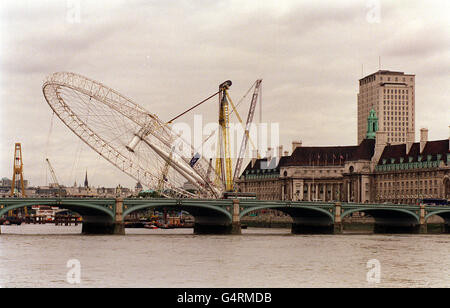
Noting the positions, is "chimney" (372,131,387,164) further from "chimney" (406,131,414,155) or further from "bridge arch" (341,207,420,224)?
"bridge arch" (341,207,420,224)

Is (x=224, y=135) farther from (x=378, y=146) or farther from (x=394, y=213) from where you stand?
(x=378, y=146)

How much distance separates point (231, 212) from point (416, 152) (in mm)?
72671

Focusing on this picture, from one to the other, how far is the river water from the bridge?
382 inches

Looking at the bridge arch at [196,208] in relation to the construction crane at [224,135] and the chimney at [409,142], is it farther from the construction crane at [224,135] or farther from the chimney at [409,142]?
the chimney at [409,142]

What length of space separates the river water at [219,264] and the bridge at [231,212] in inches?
382

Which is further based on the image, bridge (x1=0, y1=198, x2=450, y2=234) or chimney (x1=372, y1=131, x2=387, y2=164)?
chimney (x1=372, y1=131, x2=387, y2=164)

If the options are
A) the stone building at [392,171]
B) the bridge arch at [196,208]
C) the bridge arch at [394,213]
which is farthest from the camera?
the stone building at [392,171]

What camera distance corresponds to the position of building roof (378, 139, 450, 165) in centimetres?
16288

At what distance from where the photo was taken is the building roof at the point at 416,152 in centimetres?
16288

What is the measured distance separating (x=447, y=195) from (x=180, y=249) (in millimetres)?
95432

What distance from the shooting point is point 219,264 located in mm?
61938

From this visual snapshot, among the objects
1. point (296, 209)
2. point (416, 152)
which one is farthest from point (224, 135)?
point (416, 152)

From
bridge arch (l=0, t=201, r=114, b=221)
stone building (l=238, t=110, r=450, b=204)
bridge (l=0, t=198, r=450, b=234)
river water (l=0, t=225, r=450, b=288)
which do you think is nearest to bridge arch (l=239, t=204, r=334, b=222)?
bridge (l=0, t=198, r=450, b=234)

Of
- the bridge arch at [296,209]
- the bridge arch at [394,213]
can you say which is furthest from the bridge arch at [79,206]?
the bridge arch at [394,213]
